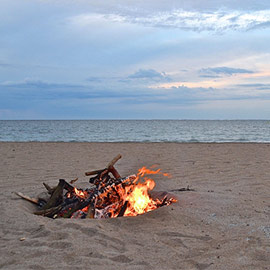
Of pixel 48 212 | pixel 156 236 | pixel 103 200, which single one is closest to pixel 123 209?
pixel 103 200

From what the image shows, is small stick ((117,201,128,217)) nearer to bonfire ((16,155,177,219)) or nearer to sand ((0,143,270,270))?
bonfire ((16,155,177,219))

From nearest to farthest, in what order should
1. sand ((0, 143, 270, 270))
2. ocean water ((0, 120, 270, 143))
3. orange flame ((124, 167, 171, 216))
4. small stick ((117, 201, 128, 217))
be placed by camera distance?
sand ((0, 143, 270, 270)) < small stick ((117, 201, 128, 217)) < orange flame ((124, 167, 171, 216)) < ocean water ((0, 120, 270, 143))

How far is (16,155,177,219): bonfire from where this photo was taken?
14.6 feet

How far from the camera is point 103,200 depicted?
4.68 meters

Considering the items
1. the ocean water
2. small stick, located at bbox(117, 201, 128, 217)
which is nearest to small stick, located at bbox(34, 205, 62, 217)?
small stick, located at bbox(117, 201, 128, 217)

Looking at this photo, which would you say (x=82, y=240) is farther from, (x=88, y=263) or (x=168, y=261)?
(x=168, y=261)

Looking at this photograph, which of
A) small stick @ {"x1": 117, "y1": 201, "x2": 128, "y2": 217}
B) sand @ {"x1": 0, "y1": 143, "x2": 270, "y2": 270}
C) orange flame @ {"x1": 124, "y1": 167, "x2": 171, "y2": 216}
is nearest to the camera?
sand @ {"x1": 0, "y1": 143, "x2": 270, "y2": 270}

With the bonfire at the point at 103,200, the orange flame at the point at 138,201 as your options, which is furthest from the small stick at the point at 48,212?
the orange flame at the point at 138,201

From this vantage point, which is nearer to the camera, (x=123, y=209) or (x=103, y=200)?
(x=123, y=209)

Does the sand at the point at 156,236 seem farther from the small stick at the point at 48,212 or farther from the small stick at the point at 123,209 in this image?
the small stick at the point at 123,209

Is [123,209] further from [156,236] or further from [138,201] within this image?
[156,236]

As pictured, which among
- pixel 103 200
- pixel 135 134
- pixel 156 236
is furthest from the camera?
pixel 135 134

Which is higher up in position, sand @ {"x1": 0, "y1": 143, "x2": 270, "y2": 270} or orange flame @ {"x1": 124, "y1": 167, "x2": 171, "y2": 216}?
orange flame @ {"x1": 124, "y1": 167, "x2": 171, "y2": 216}

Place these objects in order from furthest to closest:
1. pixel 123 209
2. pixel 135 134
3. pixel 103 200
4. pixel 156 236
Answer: pixel 135 134 → pixel 103 200 → pixel 123 209 → pixel 156 236
